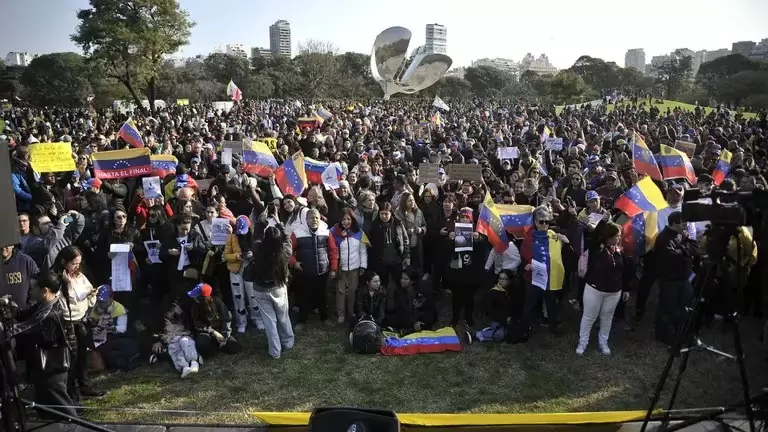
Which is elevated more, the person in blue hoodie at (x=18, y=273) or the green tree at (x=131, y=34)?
the green tree at (x=131, y=34)

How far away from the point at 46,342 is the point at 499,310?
214 inches

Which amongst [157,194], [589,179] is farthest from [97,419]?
[589,179]

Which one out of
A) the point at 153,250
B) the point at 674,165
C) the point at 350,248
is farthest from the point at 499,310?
the point at 674,165

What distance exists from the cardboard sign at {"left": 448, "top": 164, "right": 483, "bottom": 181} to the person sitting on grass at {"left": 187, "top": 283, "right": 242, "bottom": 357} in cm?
508

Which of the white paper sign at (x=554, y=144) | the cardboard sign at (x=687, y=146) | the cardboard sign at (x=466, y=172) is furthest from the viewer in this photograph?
the white paper sign at (x=554, y=144)

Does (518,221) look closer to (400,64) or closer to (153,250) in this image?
(153,250)

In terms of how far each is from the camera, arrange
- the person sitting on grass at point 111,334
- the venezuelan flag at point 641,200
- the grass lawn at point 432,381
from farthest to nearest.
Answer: the venezuelan flag at point 641,200 → the person sitting on grass at point 111,334 → the grass lawn at point 432,381

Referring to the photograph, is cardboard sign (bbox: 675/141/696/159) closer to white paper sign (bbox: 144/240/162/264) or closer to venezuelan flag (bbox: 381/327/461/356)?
venezuelan flag (bbox: 381/327/461/356)

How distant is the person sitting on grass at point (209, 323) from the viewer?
23.8 feet

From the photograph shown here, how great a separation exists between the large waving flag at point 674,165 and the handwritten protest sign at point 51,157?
11.2 m

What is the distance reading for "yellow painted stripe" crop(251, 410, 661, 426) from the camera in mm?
5164

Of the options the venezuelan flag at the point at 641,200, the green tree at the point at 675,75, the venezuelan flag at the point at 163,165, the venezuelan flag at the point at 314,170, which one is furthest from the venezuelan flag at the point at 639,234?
the green tree at the point at 675,75

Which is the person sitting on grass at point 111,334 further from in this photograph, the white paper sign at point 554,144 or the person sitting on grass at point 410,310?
the white paper sign at point 554,144

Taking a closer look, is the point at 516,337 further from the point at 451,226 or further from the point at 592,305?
the point at 451,226
